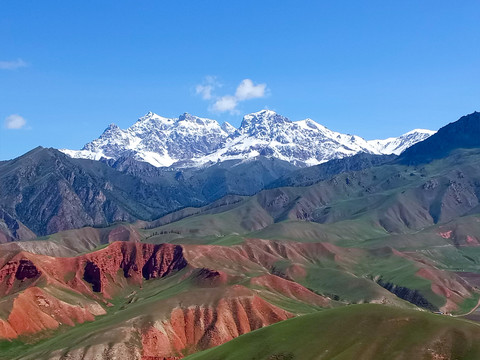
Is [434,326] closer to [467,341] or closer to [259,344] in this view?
[467,341]

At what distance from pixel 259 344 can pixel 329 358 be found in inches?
961

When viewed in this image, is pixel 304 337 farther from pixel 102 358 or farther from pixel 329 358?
pixel 102 358

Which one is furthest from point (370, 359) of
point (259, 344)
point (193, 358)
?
point (193, 358)

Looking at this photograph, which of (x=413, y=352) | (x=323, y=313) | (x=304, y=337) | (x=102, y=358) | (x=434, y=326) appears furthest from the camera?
(x=102, y=358)

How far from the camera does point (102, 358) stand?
19812 cm

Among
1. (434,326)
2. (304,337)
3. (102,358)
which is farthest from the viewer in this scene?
(102,358)

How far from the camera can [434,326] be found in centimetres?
13150

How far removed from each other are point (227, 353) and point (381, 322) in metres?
38.5

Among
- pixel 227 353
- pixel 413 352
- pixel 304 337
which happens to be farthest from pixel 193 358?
pixel 413 352

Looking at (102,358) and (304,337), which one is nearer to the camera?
(304,337)

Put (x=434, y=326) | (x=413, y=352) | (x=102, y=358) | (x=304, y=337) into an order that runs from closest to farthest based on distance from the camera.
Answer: (x=413, y=352) → (x=434, y=326) → (x=304, y=337) → (x=102, y=358)

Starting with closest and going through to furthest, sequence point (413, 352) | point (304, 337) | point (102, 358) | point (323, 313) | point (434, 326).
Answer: point (413, 352), point (434, 326), point (304, 337), point (323, 313), point (102, 358)

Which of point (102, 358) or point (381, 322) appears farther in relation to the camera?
point (102, 358)

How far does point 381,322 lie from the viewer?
13875 cm
